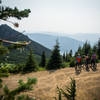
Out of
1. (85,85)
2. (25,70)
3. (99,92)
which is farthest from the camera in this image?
(25,70)

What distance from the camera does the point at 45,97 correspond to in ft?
30.8

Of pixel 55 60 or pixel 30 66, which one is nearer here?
pixel 30 66

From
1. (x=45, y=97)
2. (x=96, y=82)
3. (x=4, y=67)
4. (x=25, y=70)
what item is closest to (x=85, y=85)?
(x=96, y=82)

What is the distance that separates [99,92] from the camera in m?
9.91

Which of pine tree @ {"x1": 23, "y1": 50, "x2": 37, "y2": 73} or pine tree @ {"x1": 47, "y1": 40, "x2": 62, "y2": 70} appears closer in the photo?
pine tree @ {"x1": 23, "y1": 50, "x2": 37, "y2": 73}

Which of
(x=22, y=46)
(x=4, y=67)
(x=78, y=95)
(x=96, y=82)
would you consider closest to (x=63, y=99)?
(x=78, y=95)

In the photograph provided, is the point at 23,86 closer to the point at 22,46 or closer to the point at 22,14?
the point at 22,46

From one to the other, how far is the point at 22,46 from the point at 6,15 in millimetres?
1226

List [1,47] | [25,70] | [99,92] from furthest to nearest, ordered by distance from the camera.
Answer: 1. [25,70]
2. [99,92]
3. [1,47]

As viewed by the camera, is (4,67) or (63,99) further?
(63,99)

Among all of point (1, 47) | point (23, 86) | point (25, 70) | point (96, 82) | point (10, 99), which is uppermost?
point (1, 47)

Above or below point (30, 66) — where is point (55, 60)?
above

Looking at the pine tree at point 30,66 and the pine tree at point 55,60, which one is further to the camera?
the pine tree at point 55,60

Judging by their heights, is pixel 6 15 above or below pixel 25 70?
above
